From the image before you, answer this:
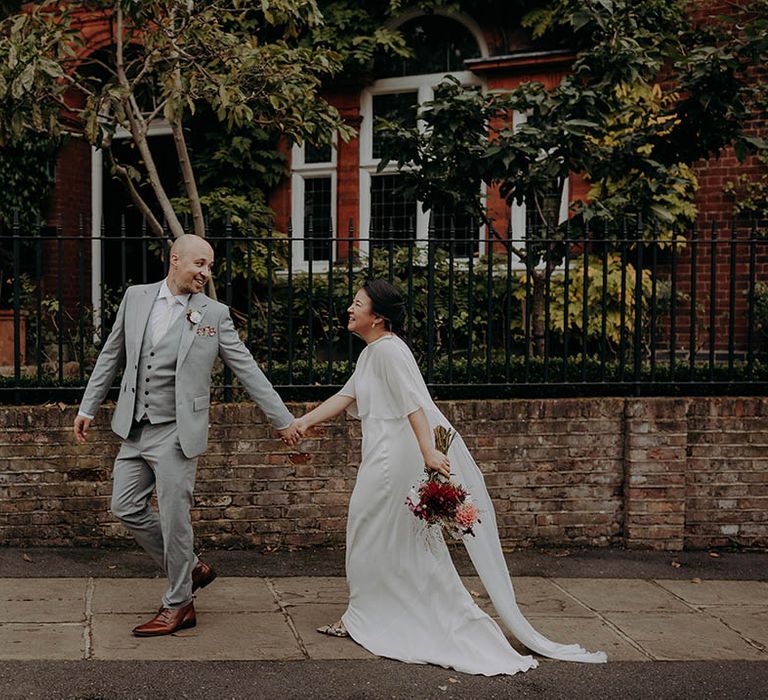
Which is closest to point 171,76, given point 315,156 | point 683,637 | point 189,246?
point 189,246

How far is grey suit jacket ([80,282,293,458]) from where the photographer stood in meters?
5.18

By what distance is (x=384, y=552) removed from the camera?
5.15 metres

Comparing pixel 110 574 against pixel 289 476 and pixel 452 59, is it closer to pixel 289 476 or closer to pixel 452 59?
pixel 289 476

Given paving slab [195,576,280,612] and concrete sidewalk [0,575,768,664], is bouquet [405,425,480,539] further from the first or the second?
paving slab [195,576,280,612]

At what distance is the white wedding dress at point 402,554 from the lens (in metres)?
5.04

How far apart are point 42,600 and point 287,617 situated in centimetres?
142

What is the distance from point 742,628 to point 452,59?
8.95 m

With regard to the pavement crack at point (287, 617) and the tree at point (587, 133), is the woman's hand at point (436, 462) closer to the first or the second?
the pavement crack at point (287, 617)

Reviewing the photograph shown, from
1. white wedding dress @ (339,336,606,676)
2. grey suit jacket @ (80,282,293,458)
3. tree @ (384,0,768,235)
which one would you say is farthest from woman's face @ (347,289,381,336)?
tree @ (384,0,768,235)

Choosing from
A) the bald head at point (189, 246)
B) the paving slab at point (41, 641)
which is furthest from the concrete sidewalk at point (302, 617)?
the bald head at point (189, 246)

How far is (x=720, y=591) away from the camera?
659 centimetres

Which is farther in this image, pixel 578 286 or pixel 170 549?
pixel 578 286

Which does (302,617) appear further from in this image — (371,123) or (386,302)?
(371,123)

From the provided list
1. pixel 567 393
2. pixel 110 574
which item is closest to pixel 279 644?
pixel 110 574
